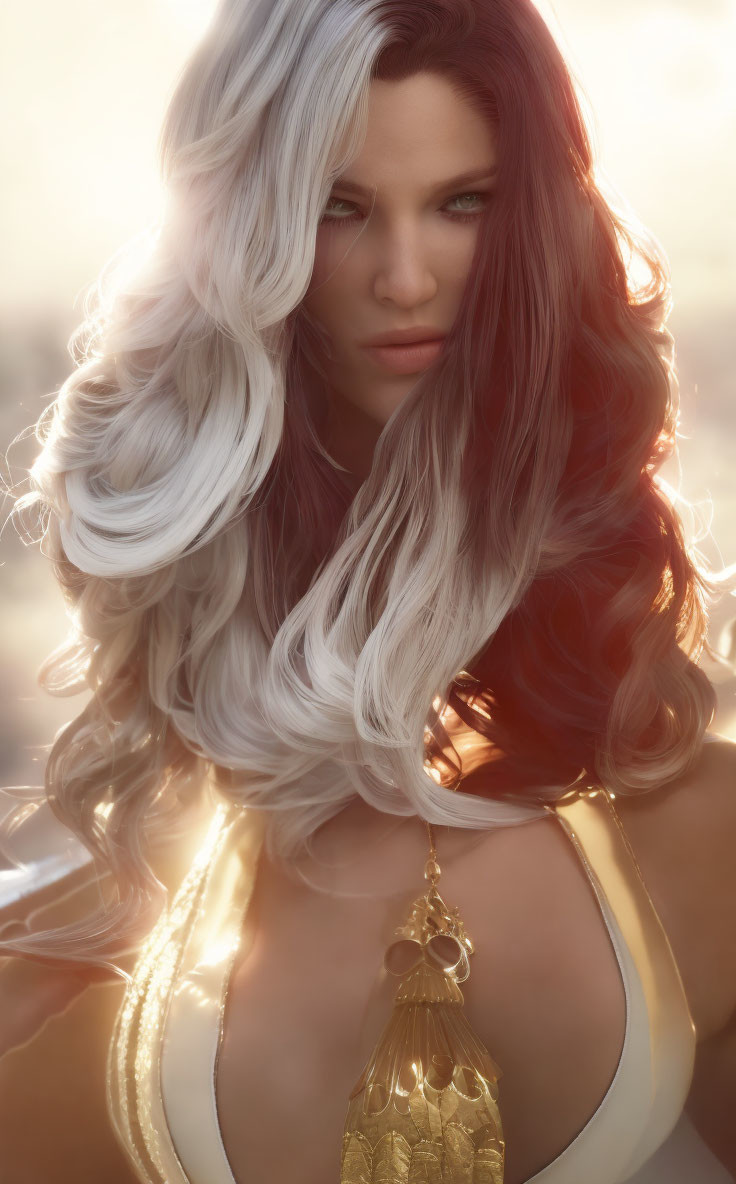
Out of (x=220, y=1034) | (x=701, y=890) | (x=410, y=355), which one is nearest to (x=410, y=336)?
(x=410, y=355)

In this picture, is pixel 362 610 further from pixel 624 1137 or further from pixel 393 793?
pixel 624 1137

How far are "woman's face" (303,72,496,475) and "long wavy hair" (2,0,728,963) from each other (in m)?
0.02

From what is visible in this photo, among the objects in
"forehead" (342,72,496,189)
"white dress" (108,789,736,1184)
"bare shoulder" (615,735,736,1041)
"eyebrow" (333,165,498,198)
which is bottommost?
"white dress" (108,789,736,1184)

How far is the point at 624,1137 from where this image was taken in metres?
1.05

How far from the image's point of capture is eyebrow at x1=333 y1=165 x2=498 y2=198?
3.46 feet

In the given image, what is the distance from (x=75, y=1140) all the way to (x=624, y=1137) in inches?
21.9

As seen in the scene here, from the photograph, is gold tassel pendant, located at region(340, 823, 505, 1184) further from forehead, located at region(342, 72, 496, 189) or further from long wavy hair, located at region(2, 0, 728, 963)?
forehead, located at region(342, 72, 496, 189)

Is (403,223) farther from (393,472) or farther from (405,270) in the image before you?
(393,472)

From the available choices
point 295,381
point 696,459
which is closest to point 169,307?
point 295,381

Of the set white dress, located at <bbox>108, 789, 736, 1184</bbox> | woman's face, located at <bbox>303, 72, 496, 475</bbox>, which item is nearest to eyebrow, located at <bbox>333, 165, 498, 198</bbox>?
woman's face, located at <bbox>303, 72, 496, 475</bbox>

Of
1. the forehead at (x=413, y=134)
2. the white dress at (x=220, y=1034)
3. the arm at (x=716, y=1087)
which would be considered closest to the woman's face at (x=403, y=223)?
the forehead at (x=413, y=134)

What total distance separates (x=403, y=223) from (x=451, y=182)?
5 cm

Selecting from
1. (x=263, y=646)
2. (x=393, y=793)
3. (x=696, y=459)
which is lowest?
(x=393, y=793)

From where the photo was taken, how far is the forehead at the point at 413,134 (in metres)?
1.04
